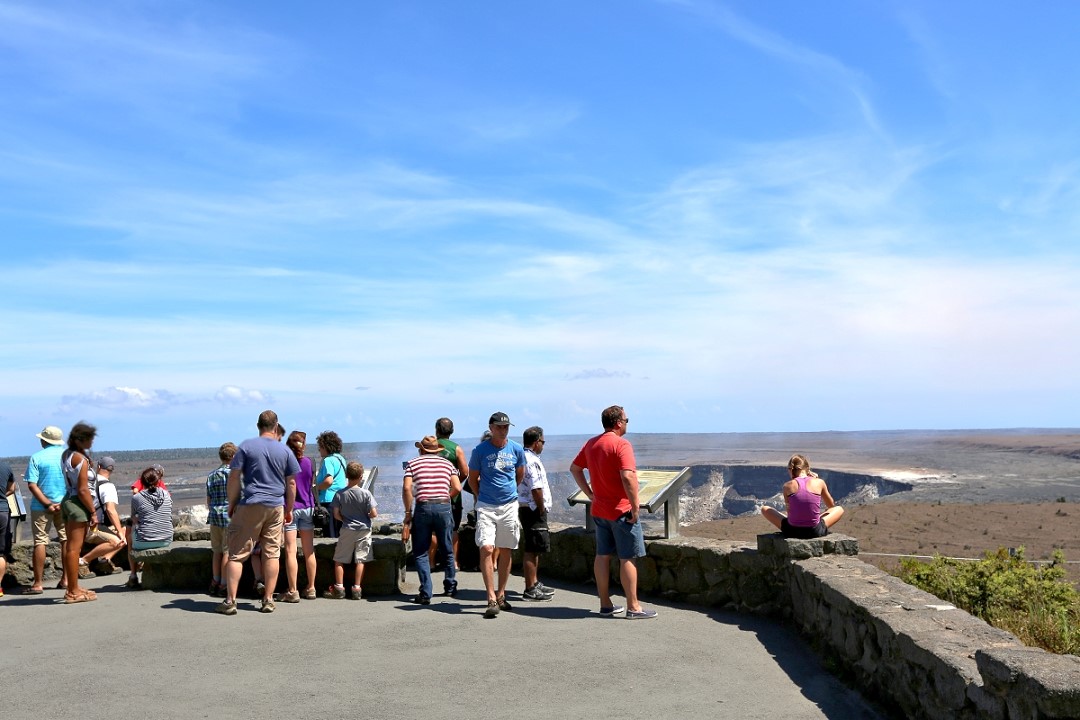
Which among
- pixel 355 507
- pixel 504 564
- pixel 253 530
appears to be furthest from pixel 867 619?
pixel 253 530

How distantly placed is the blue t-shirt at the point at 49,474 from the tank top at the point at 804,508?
6.84 meters

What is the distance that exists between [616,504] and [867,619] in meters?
2.45

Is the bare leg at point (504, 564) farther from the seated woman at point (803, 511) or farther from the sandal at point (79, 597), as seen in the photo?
the sandal at point (79, 597)

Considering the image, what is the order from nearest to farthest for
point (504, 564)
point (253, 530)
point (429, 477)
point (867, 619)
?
point (867, 619), point (253, 530), point (504, 564), point (429, 477)

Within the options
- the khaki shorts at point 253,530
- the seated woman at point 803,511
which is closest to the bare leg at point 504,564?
the khaki shorts at point 253,530

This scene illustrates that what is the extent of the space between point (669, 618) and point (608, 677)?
206 cm

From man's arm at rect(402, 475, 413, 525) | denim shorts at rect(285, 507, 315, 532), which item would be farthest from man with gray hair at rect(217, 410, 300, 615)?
man's arm at rect(402, 475, 413, 525)

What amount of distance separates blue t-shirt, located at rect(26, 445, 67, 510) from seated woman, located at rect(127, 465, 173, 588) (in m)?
0.72

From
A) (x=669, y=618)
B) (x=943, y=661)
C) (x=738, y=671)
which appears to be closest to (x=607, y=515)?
(x=669, y=618)

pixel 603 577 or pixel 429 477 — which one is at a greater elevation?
pixel 429 477

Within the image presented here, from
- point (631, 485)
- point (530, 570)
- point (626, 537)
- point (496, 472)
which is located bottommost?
point (530, 570)

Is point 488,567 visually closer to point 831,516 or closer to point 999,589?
point 831,516

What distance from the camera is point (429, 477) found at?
28.7ft

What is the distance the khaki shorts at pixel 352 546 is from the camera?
9.03m
